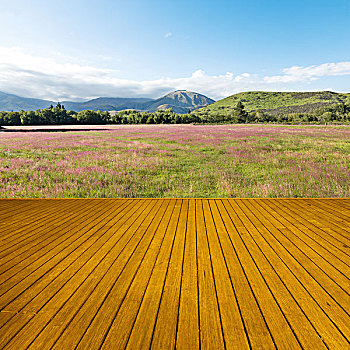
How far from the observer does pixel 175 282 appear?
7.49ft

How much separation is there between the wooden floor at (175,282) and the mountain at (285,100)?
13754 cm

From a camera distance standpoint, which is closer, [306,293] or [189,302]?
[189,302]

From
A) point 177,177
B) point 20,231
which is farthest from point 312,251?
point 177,177

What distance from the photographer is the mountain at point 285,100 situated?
12738cm

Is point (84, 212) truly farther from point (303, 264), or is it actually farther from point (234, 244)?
point (303, 264)

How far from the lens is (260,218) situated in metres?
4.31

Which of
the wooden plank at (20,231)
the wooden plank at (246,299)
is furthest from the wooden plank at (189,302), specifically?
the wooden plank at (20,231)

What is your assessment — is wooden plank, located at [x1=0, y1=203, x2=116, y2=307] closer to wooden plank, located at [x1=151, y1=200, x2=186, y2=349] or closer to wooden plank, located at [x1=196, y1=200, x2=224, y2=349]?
wooden plank, located at [x1=151, y1=200, x2=186, y2=349]

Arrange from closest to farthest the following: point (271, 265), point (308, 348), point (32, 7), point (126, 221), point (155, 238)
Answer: point (308, 348), point (271, 265), point (155, 238), point (126, 221), point (32, 7)

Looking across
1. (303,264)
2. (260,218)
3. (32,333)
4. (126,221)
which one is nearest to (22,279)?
(32,333)

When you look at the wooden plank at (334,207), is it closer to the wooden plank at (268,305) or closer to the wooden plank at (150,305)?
the wooden plank at (268,305)

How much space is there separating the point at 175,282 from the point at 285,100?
181 metres

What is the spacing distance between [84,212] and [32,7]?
14.5 m

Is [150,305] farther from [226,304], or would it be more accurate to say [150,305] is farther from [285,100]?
[285,100]
